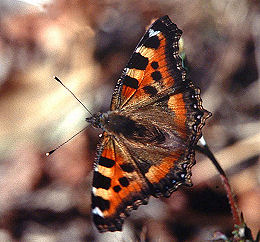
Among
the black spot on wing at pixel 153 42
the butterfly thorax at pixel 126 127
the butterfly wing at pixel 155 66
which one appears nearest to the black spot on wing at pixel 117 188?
the butterfly thorax at pixel 126 127

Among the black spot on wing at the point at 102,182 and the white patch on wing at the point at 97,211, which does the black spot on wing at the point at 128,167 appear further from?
the white patch on wing at the point at 97,211

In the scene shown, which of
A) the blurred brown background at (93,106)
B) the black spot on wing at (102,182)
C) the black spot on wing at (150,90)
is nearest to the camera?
the black spot on wing at (102,182)

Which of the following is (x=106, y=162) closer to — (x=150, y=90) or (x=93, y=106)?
(x=150, y=90)

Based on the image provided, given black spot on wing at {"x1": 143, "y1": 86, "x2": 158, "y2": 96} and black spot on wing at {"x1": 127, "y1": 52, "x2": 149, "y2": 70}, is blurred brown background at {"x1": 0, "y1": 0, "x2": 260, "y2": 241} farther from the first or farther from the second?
black spot on wing at {"x1": 127, "y1": 52, "x2": 149, "y2": 70}

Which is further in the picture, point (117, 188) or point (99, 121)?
point (99, 121)

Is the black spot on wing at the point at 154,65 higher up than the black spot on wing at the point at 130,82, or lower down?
higher up

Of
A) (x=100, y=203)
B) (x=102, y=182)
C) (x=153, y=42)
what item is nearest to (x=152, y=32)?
(x=153, y=42)
